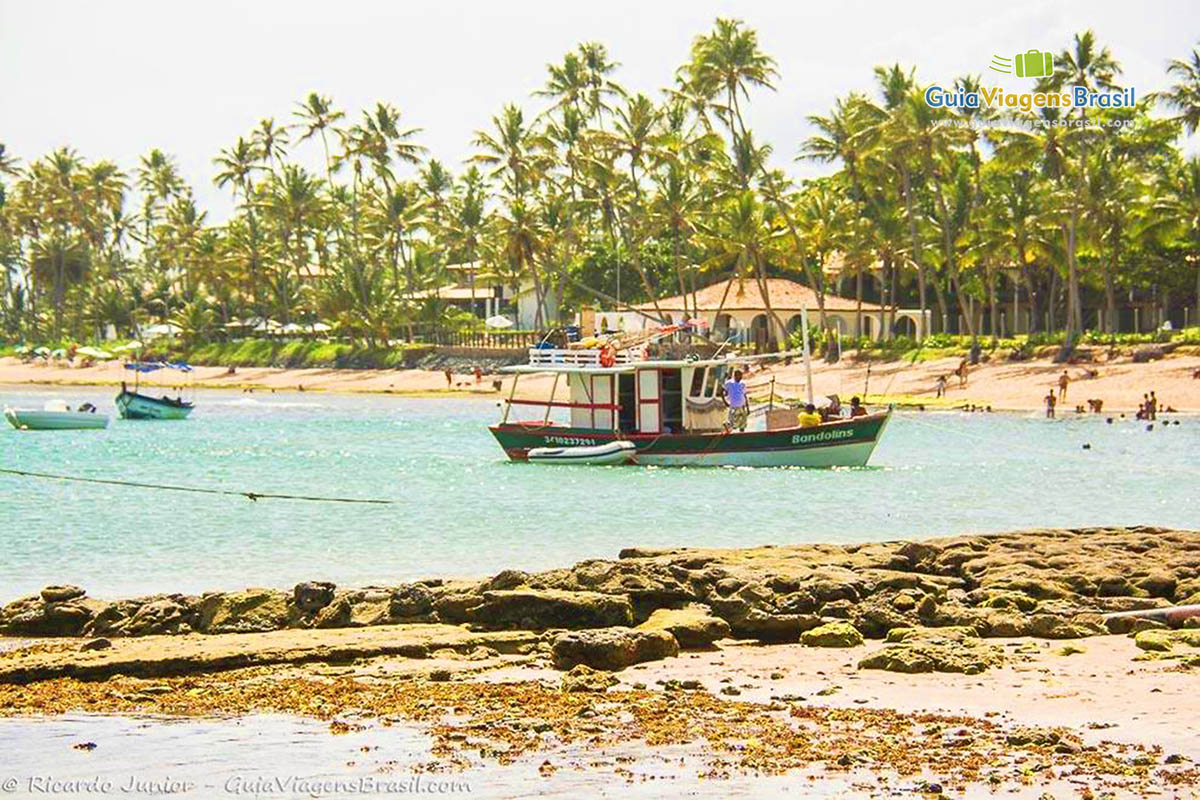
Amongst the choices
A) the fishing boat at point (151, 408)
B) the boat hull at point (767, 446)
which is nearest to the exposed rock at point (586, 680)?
the boat hull at point (767, 446)

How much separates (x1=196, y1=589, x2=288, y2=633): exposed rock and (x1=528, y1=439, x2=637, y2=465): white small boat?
2428cm

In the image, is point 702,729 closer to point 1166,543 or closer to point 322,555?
point 1166,543

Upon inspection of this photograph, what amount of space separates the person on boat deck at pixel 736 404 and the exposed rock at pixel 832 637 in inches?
971

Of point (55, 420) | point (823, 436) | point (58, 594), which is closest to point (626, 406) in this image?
point (823, 436)

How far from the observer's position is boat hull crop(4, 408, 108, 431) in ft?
198

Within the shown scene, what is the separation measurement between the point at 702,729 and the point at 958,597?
592cm

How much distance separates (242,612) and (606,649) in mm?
3884

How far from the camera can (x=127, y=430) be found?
61688mm

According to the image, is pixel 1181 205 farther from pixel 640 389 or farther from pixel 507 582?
pixel 507 582

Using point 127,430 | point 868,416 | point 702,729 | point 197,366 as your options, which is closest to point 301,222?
point 197,366

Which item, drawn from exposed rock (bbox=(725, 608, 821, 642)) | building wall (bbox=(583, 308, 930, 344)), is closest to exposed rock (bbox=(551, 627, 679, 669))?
exposed rock (bbox=(725, 608, 821, 642))

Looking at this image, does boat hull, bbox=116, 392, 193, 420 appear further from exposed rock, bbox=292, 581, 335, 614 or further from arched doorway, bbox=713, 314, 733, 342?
exposed rock, bbox=292, 581, 335, 614

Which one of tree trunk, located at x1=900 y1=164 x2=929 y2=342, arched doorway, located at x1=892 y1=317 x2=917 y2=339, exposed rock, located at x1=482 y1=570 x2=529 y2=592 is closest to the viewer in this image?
exposed rock, located at x1=482 y1=570 x2=529 y2=592

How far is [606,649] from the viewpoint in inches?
549
